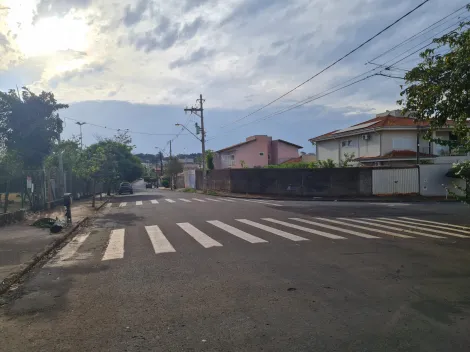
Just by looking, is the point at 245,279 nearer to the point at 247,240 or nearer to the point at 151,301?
the point at 151,301

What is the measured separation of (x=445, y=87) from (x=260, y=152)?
→ 4892cm

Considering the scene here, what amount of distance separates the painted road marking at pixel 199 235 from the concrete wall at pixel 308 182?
60.6 ft

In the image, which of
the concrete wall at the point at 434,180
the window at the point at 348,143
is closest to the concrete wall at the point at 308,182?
the concrete wall at the point at 434,180

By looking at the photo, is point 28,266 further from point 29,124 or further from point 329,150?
point 329,150

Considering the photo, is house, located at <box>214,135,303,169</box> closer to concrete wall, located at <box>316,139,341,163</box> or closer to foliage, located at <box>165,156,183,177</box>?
foliage, located at <box>165,156,183,177</box>

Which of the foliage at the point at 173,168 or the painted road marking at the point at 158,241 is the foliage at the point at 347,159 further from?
the foliage at the point at 173,168

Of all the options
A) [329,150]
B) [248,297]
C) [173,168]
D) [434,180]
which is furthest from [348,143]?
[173,168]

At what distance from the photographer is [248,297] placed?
220 inches

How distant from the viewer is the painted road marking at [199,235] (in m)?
9.89

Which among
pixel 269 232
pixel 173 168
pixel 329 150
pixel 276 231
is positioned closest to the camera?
pixel 269 232

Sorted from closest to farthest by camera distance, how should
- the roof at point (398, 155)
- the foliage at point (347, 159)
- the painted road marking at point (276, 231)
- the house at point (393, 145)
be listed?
the painted road marking at point (276, 231) → the roof at point (398, 155) → the house at point (393, 145) → the foliage at point (347, 159)

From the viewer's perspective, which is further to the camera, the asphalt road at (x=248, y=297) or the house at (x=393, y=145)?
the house at (x=393, y=145)

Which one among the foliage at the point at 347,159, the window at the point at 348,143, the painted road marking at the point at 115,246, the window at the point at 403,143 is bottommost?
the painted road marking at the point at 115,246

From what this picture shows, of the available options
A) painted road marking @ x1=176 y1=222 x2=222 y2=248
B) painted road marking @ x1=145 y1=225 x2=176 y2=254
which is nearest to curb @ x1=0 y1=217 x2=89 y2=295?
painted road marking @ x1=145 y1=225 x2=176 y2=254
